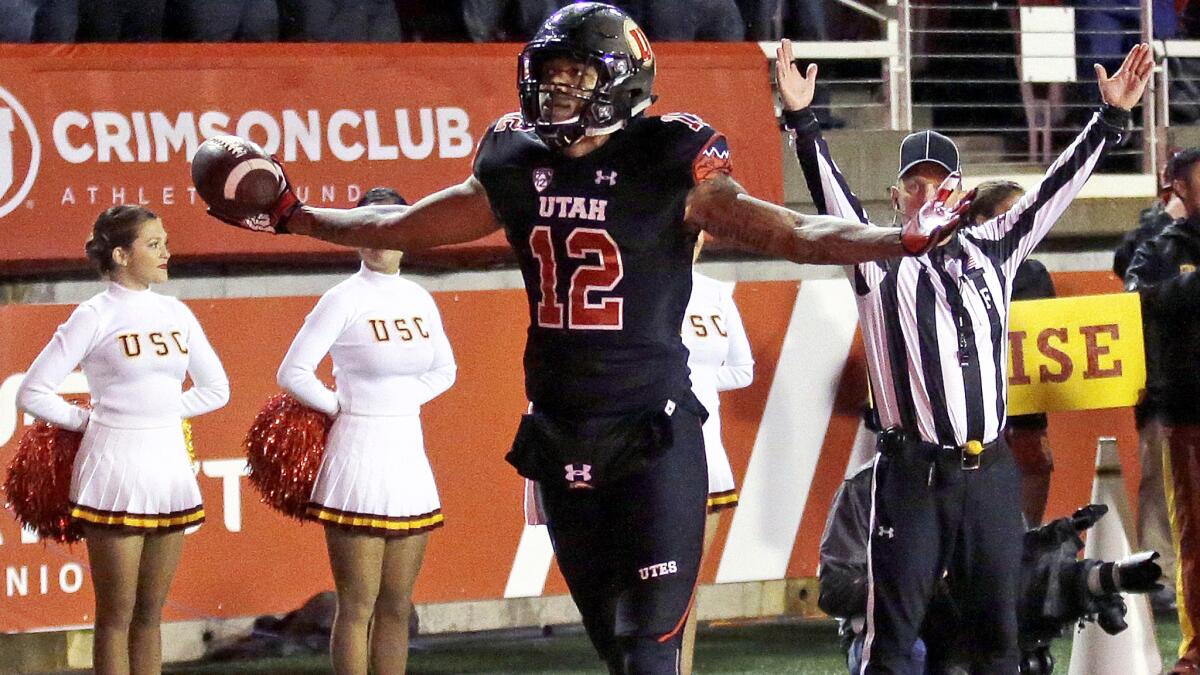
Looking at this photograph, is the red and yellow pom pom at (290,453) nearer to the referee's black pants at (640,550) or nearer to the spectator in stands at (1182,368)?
the referee's black pants at (640,550)

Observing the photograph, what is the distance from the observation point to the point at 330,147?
26.7ft

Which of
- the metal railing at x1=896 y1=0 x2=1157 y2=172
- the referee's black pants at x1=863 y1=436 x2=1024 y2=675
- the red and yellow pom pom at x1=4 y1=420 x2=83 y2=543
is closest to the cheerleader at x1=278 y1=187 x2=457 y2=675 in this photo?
the red and yellow pom pom at x1=4 y1=420 x2=83 y2=543

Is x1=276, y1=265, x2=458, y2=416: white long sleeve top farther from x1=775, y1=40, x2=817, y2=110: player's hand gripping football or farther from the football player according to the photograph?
the football player

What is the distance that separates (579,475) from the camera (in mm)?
4309

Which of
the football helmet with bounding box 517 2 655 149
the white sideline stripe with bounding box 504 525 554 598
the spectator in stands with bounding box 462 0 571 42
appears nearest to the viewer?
the football helmet with bounding box 517 2 655 149

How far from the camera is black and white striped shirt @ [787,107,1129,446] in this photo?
5453mm

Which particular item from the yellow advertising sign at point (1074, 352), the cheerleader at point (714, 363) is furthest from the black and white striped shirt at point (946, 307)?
the yellow advertising sign at point (1074, 352)

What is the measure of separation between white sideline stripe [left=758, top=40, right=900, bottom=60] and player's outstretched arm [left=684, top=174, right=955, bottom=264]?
5.70 metres

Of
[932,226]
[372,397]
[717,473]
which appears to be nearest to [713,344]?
[717,473]

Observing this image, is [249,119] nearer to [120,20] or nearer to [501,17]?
[120,20]

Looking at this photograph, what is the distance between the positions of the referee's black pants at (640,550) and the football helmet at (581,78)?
2.13 feet

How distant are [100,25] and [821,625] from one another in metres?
4.04

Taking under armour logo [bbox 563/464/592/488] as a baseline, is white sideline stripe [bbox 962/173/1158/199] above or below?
above

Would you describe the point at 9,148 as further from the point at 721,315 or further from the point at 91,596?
the point at 721,315
